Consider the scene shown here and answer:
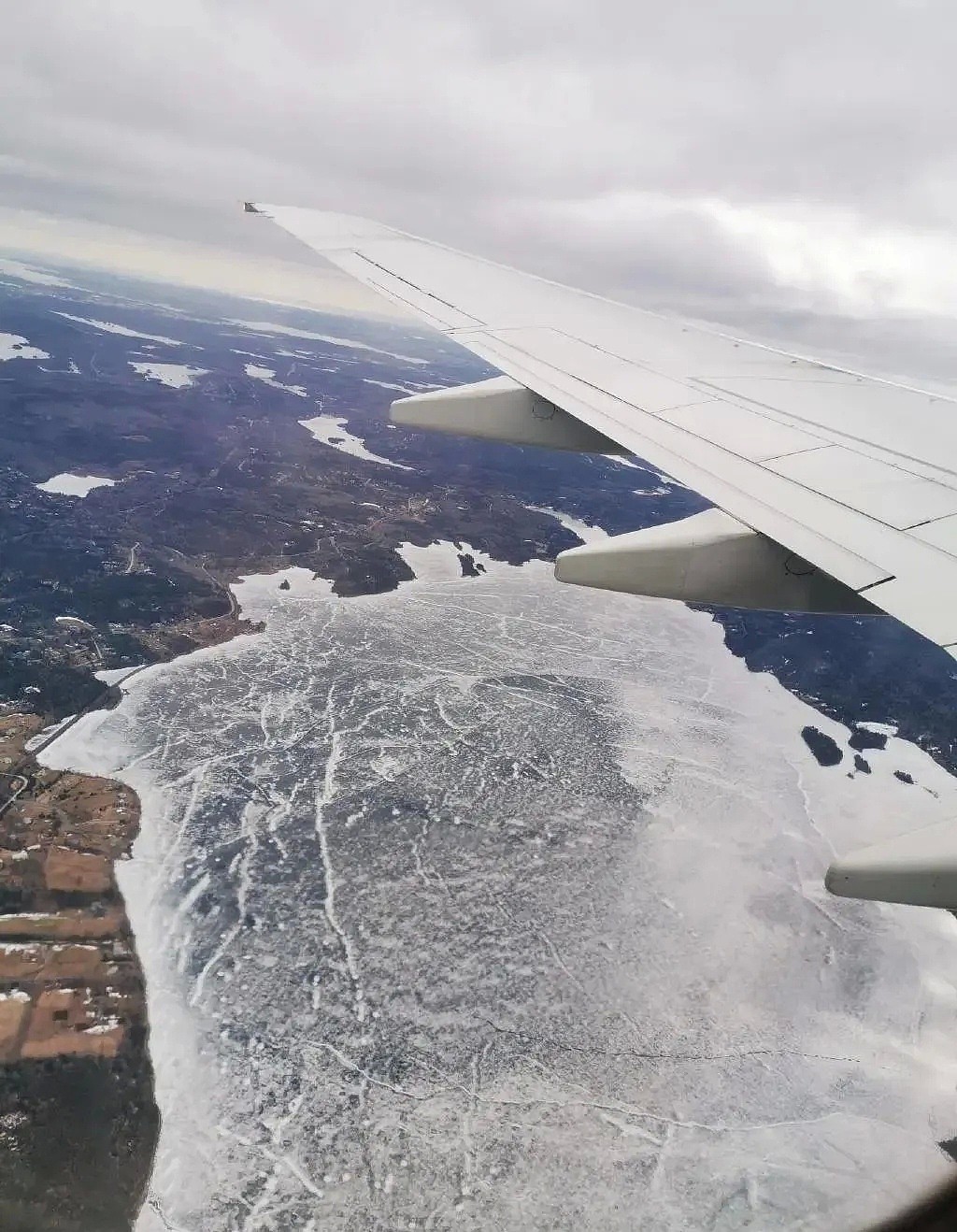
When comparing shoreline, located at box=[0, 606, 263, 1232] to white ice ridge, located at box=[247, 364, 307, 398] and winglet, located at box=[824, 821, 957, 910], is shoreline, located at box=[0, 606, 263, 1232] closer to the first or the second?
winglet, located at box=[824, 821, 957, 910]

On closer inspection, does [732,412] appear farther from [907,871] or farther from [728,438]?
[907,871]

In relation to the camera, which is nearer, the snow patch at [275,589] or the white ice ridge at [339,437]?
the snow patch at [275,589]

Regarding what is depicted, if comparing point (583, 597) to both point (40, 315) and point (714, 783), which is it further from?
point (40, 315)

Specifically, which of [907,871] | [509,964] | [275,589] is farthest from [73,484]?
[907,871]

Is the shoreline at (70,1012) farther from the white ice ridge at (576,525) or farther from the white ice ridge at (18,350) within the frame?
the white ice ridge at (18,350)

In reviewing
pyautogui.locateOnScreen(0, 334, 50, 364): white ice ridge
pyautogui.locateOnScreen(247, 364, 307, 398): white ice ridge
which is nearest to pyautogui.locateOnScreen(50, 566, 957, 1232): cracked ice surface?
pyautogui.locateOnScreen(247, 364, 307, 398): white ice ridge

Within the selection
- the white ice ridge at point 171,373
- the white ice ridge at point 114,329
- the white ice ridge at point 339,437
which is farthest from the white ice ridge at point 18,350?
the white ice ridge at point 339,437
